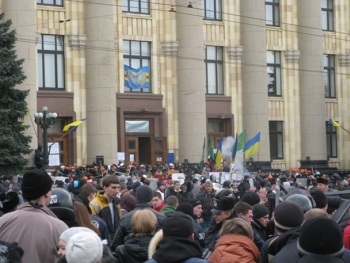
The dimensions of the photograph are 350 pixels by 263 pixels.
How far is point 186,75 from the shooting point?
50844 mm

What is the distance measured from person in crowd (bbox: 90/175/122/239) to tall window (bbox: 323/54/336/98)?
151 feet

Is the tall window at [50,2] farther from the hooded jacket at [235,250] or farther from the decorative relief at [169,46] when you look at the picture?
the hooded jacket at [235,250]

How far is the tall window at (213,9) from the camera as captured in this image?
5334cm

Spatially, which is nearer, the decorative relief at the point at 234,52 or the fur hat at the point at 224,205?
the fur hat at the point at 224,205

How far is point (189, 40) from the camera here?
50969 millimetres

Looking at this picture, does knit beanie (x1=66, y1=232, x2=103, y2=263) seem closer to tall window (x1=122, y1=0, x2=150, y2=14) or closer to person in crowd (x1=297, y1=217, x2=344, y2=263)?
person in crowd (x1=297, y1=217, x2=344, y2=263)

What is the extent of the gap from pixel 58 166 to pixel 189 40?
1052cm

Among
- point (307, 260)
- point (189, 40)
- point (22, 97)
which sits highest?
point (189, 40)

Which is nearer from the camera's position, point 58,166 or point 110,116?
point 58,166

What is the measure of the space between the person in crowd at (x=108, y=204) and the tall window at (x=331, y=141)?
45.8 meters

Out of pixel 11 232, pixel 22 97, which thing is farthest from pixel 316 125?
pixel 11 232

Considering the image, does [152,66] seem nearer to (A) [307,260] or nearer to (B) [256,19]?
(B) [256,19]

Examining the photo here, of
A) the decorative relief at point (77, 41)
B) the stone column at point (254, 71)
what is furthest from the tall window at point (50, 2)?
→ the stone column at point (254, 71)

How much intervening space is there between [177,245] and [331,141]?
171 feet
